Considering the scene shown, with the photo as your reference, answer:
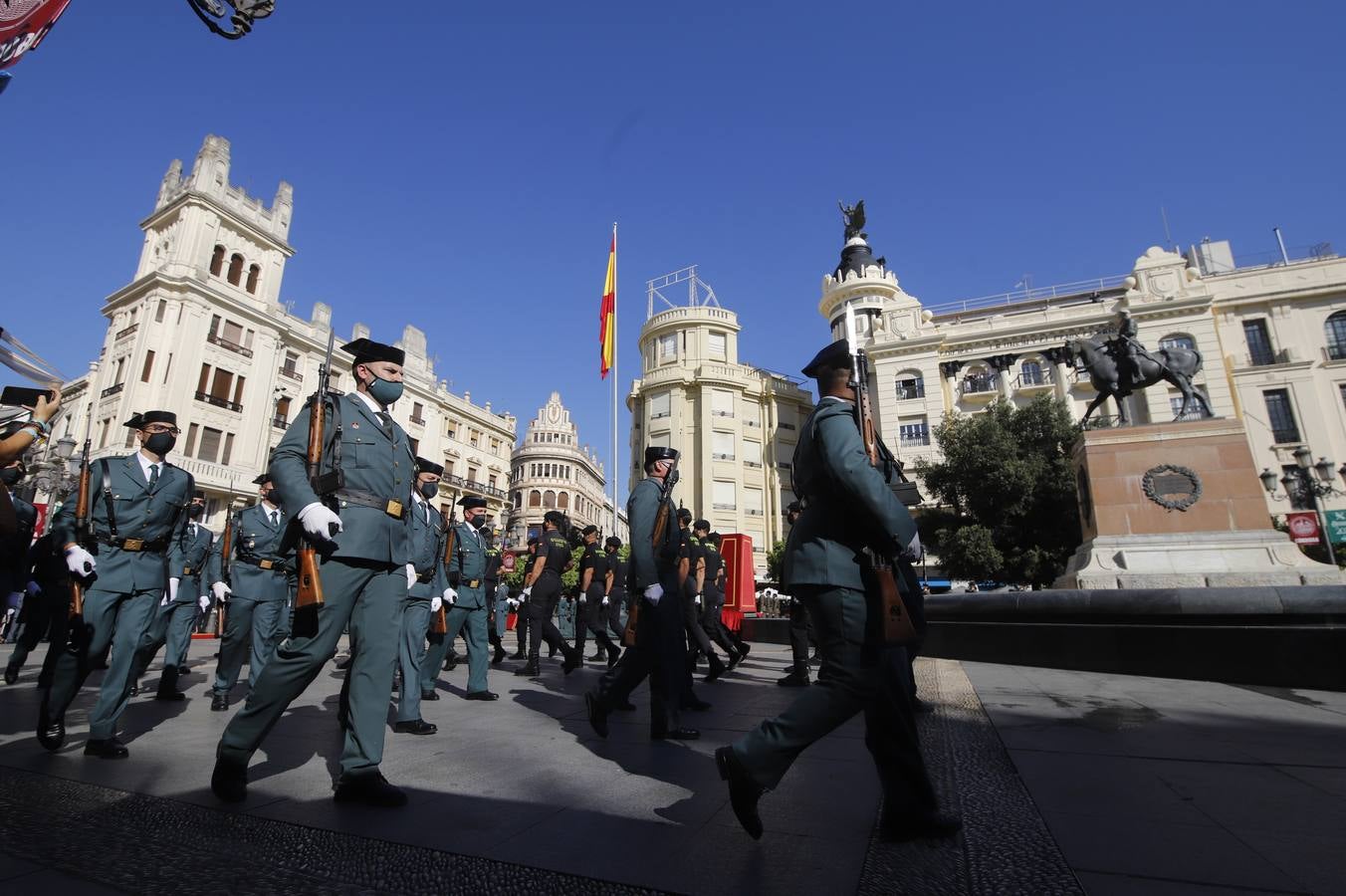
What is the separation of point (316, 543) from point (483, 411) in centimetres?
5116

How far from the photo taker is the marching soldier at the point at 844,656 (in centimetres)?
238

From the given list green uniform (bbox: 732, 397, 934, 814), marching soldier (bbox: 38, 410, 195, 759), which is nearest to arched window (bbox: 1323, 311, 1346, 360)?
green uniform (bbox: 732, 397, 934, 814)

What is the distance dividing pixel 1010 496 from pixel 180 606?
27.7m

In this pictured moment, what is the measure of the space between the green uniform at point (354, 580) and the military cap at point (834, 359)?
2.18 metres

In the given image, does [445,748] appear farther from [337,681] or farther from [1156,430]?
[1156,430]

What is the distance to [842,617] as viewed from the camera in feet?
8.33

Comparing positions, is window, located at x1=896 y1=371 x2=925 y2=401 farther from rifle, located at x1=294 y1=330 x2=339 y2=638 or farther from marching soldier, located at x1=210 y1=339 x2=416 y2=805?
rifle, located at x1=294 y1=330 x2=339 y2=638

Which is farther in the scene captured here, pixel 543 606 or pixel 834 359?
pixel 543 606

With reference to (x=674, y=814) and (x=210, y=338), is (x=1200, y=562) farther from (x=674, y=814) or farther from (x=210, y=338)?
(x=210, y=338)

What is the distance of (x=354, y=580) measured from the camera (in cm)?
313

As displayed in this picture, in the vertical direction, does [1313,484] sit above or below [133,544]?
above

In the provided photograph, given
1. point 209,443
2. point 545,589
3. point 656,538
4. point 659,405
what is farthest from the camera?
point 659,405

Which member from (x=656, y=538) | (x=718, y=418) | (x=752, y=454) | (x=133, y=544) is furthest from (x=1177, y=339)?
(x=133, y=544)

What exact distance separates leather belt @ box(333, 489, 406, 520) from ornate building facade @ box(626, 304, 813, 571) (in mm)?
40536
